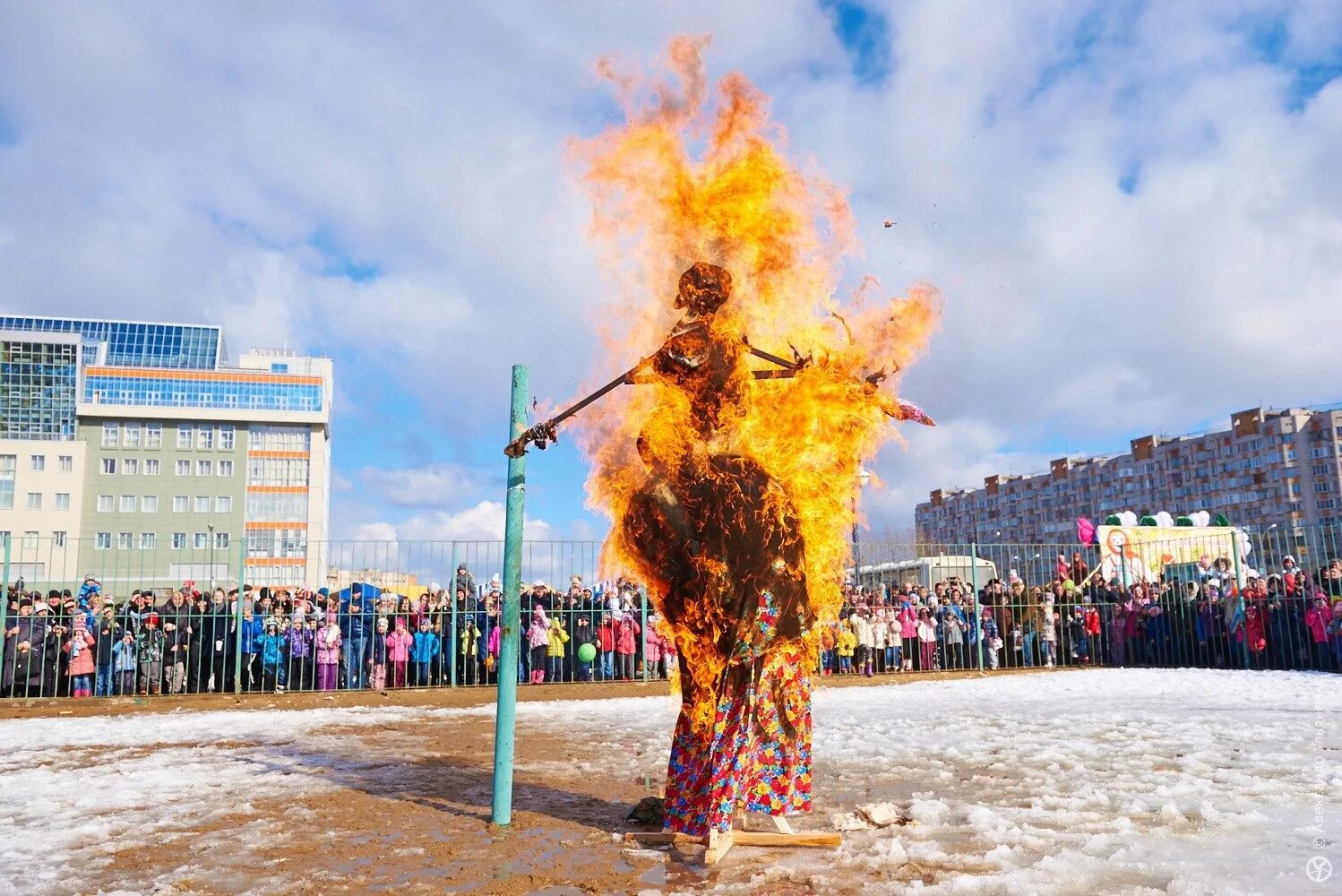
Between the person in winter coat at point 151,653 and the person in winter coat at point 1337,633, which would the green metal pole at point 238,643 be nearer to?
the person in winter coat at point 151,653

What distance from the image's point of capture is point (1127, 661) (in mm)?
20969

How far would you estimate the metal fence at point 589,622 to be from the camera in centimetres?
1573

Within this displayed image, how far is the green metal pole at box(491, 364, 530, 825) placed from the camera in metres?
5.73

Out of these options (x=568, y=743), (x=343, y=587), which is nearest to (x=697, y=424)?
(x=568, y=743)

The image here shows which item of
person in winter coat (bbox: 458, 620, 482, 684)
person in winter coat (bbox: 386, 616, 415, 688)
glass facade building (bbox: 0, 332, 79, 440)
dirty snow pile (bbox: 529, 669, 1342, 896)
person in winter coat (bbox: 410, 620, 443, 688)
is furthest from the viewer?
glass facade building (bbox: 0, 332, 79, 440)

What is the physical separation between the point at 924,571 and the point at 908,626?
2710mm

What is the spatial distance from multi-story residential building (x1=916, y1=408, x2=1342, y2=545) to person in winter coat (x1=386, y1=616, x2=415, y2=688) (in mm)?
106253

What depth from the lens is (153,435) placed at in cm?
9638

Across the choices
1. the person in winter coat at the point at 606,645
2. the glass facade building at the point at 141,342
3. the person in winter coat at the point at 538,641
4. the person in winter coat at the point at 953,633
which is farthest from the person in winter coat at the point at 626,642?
the glass facade building at the point at 141,342

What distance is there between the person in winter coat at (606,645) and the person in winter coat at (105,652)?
8277 mm

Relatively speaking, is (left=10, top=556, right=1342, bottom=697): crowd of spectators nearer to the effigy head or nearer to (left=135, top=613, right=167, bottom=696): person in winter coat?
(left=135, top=613, right=167, bottom=696): person in winter coat

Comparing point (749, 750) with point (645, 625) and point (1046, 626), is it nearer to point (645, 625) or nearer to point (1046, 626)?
point (645, 625)

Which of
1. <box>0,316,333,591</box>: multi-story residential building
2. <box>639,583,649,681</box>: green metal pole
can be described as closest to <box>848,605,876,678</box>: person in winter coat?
<box>639,583,649,681</box>: green metal pole

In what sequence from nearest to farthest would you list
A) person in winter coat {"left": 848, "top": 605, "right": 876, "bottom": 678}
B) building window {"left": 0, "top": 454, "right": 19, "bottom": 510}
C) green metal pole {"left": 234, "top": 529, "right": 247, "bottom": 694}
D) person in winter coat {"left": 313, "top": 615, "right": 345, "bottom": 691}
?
green metal pole {"left": 234, "top": 529, "right": 247, "bottom": 694}
person in winter coat {"left": 313, "top": 615, "right": 345, "bottom": 691}
person in winter coat {"left": 848, "top": 605, "right": 876, "bottom": 678}
building window {"left": 0, "top": 454, "right": 19, "bottom": 510}
